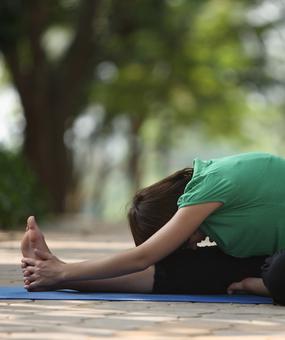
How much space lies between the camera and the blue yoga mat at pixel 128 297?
7.09 meters

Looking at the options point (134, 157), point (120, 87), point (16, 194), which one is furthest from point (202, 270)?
point (134, 157)

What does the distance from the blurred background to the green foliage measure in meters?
0.03

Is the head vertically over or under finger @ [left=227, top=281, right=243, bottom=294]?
over

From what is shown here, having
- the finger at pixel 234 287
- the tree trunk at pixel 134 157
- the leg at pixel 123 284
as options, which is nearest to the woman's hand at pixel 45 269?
the leg at pixel 123 284

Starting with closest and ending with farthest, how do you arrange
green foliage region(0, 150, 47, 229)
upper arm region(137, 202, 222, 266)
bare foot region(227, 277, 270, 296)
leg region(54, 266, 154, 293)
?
1. upper arm region(137, 202, 222, 266)
2. bare foot region(227, 277, 270, 296)
3. leg region(54, 266, 154, 293)
4. green foliage region(0, 150, 47, 229)

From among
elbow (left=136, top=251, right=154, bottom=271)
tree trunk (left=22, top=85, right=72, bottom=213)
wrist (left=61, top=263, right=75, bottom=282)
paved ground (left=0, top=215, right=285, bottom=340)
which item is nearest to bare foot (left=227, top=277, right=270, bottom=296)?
paved ground (left=0, top=215, right=285, bottom=340)

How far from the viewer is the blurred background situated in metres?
25.2

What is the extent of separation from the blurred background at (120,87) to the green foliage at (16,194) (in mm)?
Answer: 32

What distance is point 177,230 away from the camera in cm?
685

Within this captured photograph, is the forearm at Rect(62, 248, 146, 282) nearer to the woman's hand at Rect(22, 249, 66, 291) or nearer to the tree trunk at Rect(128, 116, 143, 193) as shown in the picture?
the woman's hand at Rect(22, 249, 66, 291)

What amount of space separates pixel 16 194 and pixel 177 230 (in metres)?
11.4

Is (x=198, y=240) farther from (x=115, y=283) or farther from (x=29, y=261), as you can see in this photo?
(x=29, y=261)

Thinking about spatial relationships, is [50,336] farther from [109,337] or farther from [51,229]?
[51,229]

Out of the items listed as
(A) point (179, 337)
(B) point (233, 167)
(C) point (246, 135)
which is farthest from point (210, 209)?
(C) point (246, 135)
